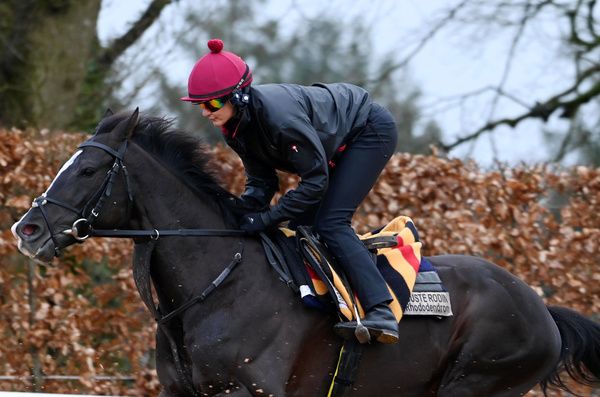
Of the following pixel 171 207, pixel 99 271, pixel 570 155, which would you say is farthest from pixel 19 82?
pixel 570 155

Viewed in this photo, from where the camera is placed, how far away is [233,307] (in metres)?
4.73

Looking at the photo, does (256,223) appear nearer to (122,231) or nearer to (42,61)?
(122,231)

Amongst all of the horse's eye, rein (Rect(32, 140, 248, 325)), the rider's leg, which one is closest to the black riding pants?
the rider's leg

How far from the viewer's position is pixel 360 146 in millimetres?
5113

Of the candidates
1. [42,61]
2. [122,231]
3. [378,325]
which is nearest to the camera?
[122,231]

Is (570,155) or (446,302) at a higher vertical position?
(446,302)

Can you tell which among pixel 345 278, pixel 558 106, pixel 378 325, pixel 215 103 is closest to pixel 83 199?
pixel 215 103

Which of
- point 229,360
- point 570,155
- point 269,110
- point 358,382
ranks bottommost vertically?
point 570,155

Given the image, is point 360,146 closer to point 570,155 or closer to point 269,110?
point 269,110

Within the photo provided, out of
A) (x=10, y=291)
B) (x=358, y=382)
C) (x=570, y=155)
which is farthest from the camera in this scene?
(x=570, y=155)

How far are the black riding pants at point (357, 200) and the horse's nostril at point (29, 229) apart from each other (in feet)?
4.53

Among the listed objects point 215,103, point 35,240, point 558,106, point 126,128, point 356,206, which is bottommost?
point 558,106

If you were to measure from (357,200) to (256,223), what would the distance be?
537 millimetres

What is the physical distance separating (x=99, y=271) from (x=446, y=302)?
131 inches
